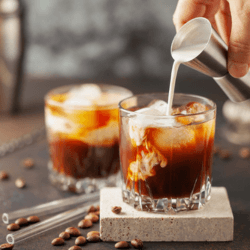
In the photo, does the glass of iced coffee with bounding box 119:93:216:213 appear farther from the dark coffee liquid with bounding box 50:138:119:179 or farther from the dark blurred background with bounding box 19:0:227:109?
the dark blurred background with bounding box 19:0:227:109

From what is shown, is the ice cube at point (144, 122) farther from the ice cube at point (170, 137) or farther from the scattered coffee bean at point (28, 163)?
the scattered coffee bean at point (28, 163)

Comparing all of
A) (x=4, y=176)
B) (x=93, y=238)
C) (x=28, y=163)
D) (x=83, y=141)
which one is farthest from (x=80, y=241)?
(x=28, y=163)

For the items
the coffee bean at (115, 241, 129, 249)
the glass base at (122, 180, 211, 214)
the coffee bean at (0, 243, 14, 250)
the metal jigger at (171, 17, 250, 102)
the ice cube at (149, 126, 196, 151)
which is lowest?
the coffee bean at (115, 241, 129, 249)

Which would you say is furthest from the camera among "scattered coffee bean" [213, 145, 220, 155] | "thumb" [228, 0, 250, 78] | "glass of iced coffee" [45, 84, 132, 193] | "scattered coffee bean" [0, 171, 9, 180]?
"scattered coffee bean" [213, 145, 220, 155]

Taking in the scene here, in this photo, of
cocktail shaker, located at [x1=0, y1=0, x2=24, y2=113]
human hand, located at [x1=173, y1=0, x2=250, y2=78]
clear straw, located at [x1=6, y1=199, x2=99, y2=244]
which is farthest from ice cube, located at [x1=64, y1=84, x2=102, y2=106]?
cocktail shaker, located at [x1=0, y1=0, x2=24, y2=113]

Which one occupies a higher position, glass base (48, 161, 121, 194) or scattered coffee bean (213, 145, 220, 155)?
glass base (48, 161, 121, 194)

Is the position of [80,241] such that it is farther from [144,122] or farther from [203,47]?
[203,47]
